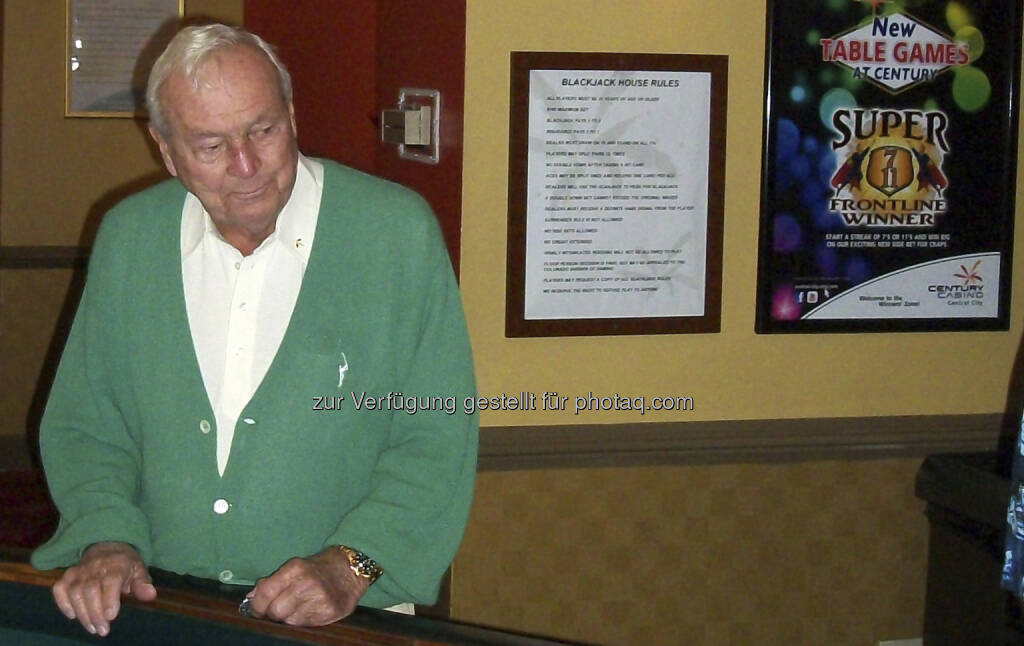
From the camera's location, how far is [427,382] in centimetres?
183

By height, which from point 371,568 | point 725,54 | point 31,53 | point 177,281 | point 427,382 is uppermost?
point 31,53

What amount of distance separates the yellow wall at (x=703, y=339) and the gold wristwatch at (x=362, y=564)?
54.2 inches

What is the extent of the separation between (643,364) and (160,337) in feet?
5.24

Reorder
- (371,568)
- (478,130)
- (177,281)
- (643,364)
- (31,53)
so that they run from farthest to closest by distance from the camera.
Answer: (31,53) → (643,364) → (478,130) → (177,281) → (371,568)

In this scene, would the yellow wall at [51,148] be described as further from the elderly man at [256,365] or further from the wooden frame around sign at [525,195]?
the elderly man at [256,365]

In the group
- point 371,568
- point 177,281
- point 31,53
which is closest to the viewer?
point 371,568

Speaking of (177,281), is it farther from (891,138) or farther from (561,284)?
(891,138)

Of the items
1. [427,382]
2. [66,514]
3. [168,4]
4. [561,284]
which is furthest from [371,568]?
[168,4]

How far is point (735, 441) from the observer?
10.6ft

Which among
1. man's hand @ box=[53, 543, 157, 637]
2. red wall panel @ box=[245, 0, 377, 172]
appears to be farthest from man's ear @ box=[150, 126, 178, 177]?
red wall panel @ box=[245, 0, 377, 172]

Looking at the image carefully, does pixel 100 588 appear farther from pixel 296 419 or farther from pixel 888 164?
pixel 888 164

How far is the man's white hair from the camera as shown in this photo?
5.56ft

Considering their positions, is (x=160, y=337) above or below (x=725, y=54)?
below

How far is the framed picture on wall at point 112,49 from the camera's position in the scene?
5.58 metres
